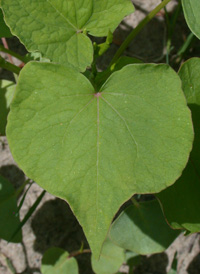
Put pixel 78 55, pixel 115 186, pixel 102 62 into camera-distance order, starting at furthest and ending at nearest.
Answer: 1. pixel 102 62
2. pixel 78 55
3. pixel 115 186

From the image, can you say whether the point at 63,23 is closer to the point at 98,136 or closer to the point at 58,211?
the point at 98,136

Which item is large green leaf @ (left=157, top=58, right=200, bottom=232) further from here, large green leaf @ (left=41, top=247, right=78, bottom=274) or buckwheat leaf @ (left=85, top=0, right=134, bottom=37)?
large green leaf @ (left=41, top=247, right=78, bottom=274)

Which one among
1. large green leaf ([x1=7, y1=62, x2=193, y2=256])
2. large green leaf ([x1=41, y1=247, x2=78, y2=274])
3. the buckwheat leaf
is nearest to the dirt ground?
large green leaf ([x1=41, y1=247, x2=78, y2=274])

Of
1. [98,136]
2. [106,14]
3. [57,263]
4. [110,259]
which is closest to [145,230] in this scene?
[110,259]

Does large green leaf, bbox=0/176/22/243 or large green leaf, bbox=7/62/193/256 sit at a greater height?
large green leaf, bbox=7/62/193/256

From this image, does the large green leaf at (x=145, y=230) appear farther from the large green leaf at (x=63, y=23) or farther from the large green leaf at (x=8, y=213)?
the large green leaf at (x=63, y=23)

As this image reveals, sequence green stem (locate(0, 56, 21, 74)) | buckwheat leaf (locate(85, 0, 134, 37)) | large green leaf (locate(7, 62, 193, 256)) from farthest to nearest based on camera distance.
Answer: green stem (locate(0, 56, 21, 74)) < buckwheat leaf (locate(85, 0, 134, 37)) < large green leaf (locate(7, 62, 193, 256))

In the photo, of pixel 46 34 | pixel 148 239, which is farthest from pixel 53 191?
pixel 148 239

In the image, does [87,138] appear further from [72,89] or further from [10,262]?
[10,262]
